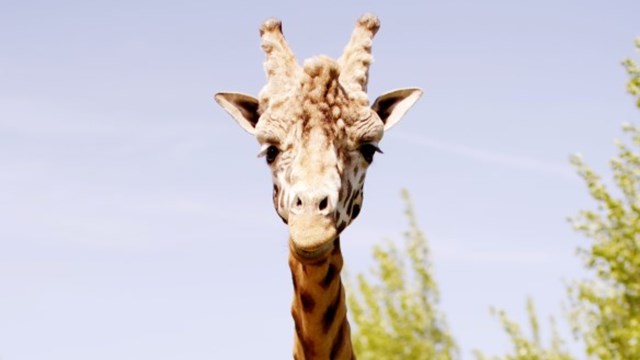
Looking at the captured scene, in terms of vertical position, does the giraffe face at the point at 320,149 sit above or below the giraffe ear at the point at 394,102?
below

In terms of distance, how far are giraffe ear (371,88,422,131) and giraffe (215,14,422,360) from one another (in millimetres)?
457

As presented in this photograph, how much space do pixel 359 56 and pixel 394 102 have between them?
0.53 metres

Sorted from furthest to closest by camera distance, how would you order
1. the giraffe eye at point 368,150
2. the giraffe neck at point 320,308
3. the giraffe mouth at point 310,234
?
the giraffe eye at point 368,150
the giraffe neck at point 320,308
the giraffe mouth at point 310,234

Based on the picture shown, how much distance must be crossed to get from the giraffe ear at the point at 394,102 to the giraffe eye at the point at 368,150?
670mm

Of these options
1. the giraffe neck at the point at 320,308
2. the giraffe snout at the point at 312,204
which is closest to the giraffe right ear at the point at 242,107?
the giraffe neck at the point at 320,308

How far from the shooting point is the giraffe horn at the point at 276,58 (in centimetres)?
523

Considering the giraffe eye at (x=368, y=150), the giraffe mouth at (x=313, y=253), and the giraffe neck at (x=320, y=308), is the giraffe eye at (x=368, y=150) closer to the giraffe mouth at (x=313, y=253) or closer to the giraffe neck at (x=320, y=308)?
the giraffe neck at (x=320, y=308)

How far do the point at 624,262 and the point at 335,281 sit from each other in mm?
9221

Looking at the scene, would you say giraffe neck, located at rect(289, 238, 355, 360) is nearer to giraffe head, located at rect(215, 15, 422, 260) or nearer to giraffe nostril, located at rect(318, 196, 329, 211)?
giraffe head, located at rect(215, 15, 422, 260)

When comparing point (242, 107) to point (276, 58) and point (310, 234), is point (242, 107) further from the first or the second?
point (310, 234)

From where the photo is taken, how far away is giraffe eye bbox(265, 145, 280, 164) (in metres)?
5.01

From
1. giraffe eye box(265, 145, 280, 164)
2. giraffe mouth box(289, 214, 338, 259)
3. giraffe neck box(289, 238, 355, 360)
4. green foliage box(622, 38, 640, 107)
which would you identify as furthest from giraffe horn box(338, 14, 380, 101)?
green foliage box(622, 38, 640, 107)

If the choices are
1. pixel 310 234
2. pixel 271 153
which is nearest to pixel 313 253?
pixel 310 234

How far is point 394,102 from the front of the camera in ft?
19.2
